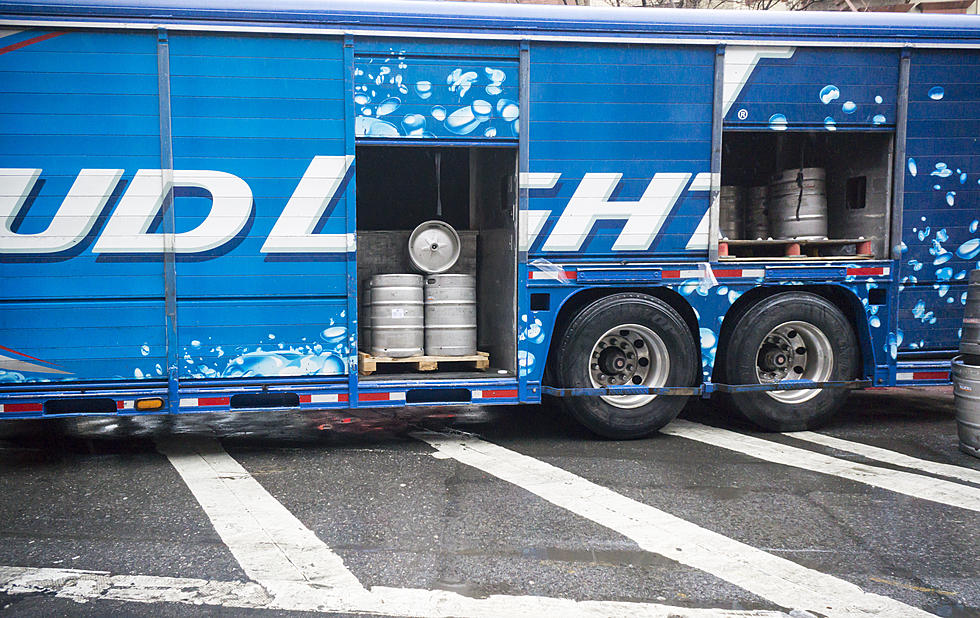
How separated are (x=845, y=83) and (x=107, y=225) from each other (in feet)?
20.3

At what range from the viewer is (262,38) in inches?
235

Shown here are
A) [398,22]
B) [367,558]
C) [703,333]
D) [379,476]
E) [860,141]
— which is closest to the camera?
[367,558]

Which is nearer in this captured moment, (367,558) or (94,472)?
(367,558)

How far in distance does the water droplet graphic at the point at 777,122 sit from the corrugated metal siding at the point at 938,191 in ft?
3.93

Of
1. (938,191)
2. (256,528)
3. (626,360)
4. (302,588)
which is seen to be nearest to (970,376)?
(938,191)

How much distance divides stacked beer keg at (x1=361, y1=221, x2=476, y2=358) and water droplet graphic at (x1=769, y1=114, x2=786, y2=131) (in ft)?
9.52

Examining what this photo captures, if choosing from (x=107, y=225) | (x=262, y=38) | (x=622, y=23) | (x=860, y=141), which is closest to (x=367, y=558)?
(x=107, y=225)

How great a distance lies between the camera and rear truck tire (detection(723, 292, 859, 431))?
673cm

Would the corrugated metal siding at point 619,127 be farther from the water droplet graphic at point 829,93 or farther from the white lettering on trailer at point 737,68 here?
the water droplet graphic at point 829,93

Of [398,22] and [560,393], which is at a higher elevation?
[398,22]

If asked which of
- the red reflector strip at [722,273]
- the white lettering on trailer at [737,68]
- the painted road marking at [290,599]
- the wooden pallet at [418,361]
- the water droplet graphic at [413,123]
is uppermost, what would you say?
the white lettering on trailer at [737,68]

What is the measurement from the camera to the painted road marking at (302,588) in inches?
136

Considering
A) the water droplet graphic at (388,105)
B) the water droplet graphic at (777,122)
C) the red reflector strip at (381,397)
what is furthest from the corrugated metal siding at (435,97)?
the water droplet graphic at (777,122)

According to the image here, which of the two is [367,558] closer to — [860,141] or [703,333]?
[703,333]
